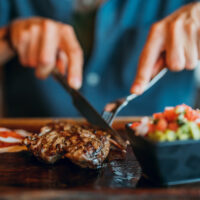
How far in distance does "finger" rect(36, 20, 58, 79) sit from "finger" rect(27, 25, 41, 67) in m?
0.07

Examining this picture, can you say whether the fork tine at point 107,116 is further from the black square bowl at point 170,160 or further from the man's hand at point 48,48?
the black square bowl at point 170,160

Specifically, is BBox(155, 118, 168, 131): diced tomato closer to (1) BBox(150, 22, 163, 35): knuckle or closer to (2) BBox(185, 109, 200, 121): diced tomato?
(2) BBox(185, 109, 200, 121): diced tomato

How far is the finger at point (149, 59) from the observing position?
1.49 metres

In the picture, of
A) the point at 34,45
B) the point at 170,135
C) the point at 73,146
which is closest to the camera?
the point at 170,135

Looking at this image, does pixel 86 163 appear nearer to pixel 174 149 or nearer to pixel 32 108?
pixel 174 149

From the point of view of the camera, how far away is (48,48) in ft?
5.53

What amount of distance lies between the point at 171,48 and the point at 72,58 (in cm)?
61

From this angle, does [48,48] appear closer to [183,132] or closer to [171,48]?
[171,48]

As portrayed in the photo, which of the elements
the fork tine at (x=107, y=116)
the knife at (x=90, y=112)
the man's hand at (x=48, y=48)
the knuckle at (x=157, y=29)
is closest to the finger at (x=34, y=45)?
the man's hand at (x=48, y=48)

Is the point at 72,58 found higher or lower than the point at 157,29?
lower

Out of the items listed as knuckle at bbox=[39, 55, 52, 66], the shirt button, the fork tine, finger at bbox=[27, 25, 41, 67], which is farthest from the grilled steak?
the shirt button

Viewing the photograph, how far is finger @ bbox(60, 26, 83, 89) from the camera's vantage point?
1620mm

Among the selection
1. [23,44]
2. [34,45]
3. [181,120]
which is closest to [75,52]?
[34,45]

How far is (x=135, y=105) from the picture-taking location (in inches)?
101
